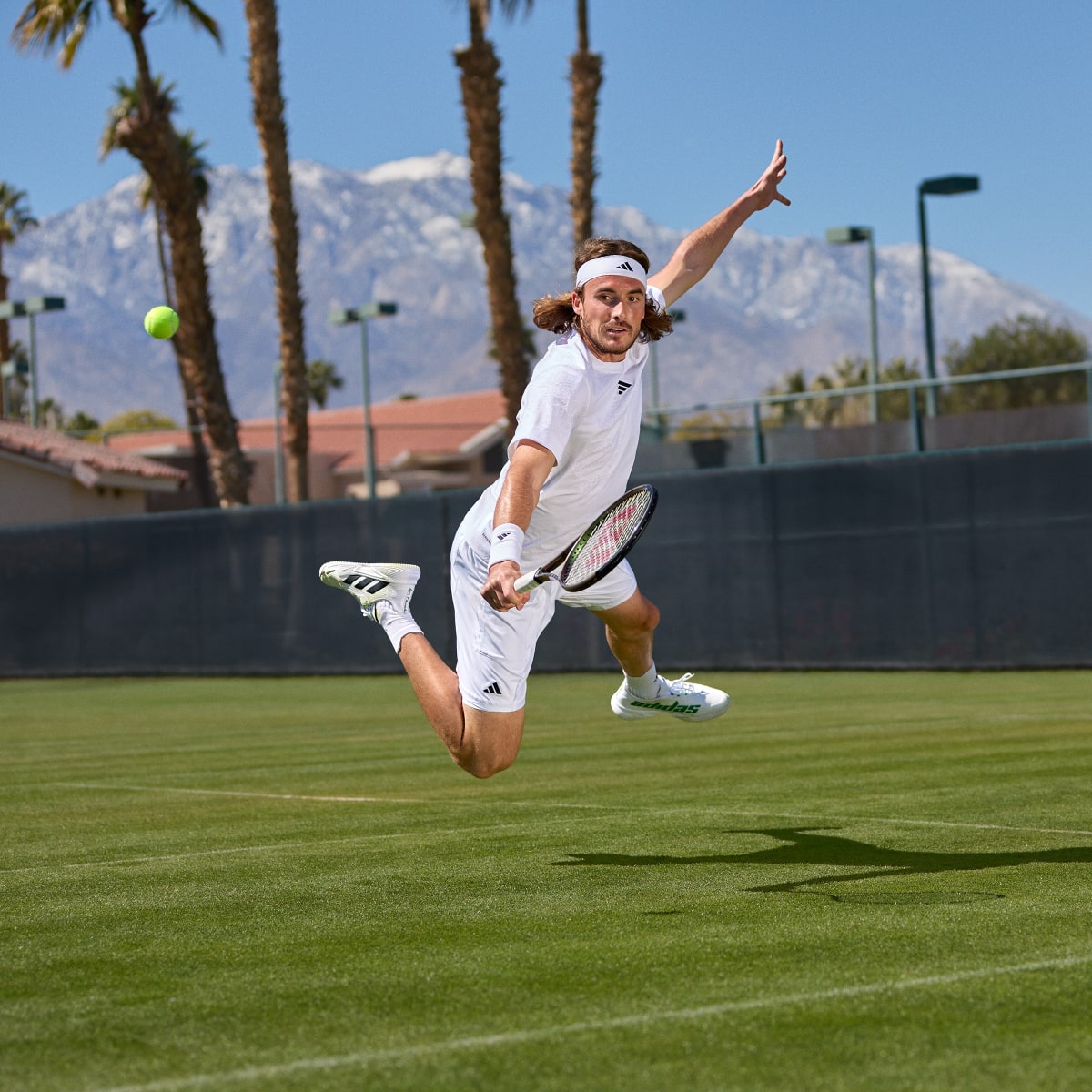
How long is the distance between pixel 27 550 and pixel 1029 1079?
2799cm

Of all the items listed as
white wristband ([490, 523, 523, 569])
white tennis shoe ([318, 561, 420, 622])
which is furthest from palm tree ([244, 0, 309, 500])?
white wristband ([490, 523, 523, 569])

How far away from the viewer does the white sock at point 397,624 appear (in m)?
8.12

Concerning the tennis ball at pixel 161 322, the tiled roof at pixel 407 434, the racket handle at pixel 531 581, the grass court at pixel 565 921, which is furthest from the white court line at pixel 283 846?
the tiled roof at pixel 407 434

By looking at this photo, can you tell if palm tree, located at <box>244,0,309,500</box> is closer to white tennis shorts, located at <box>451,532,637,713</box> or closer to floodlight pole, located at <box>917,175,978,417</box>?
floodlight pole, located at <box>917,175,978,417</box>

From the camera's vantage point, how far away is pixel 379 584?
27.2ft

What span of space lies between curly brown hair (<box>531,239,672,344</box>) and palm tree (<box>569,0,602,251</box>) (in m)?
24.8

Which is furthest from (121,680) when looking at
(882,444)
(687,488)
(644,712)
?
(644,712)

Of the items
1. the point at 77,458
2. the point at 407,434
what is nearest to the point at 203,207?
the point at 407,434

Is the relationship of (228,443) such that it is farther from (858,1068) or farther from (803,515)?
(858,1068)

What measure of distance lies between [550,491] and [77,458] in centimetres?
3235

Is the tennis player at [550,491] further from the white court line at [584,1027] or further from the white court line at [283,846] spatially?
the white court line at [584,1027]

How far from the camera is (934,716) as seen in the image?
1505 centimetres

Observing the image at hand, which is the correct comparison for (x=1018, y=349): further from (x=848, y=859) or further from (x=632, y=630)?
(x=848, y=859)

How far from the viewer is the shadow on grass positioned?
7.07 m
